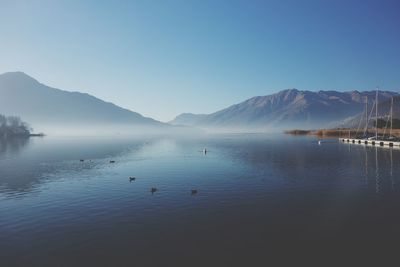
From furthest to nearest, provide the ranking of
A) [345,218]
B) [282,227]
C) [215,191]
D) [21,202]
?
1. [215,191]
2. [21,202]
3. [345,218]
4. [282,227]

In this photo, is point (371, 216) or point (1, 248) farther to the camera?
point (371, 216)

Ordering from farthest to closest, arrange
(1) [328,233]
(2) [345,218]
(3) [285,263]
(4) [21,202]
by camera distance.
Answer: (4) [21,202] → (2) [345,218] → (1) [328,233] → (3) [285,263]

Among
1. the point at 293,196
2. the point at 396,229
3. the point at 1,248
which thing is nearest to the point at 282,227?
the point at 396,229

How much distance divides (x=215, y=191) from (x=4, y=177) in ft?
118

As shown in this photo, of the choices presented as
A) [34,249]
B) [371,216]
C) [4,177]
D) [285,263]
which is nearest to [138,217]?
[34,249]

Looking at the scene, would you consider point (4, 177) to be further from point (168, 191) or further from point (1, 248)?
point (1, 248)

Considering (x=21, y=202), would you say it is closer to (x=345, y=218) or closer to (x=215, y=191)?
(x=215, y=191)

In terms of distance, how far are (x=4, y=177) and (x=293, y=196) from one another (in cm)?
4534

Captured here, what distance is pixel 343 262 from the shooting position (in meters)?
18.9

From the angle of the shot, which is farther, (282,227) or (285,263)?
(282,227)

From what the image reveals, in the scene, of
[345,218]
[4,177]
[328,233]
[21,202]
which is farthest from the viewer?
[4,177]

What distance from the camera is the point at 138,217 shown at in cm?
2834

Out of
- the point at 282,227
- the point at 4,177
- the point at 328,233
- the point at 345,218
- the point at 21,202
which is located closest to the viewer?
the point at 328,233

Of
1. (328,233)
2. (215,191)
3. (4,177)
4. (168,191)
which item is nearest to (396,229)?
(328,233)
